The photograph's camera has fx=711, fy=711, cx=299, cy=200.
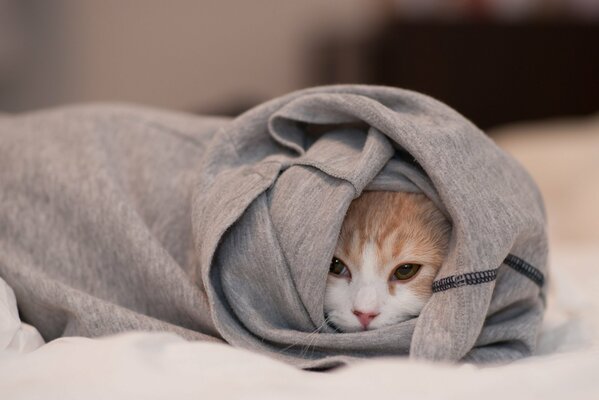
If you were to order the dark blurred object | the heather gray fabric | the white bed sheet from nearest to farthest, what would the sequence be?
the white bed sheet → the heather gray fabric → the dark blurred object

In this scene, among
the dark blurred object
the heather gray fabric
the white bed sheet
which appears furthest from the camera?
the dark blurred object

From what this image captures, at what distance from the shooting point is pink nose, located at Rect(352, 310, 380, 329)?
0.93 metres

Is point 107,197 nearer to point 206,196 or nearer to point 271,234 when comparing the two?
point 206,196

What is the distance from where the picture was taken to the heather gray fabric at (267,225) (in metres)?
0.89

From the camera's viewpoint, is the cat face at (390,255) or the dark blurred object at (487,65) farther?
the dark blurred object at (487,65)

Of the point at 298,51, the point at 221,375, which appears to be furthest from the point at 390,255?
the point at 298,51

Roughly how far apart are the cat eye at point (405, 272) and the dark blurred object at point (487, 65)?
2046 millimetres

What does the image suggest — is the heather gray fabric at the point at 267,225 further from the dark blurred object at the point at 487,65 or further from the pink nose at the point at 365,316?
the dark blurred object at the point at 487,65

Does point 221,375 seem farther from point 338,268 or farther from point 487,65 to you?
point 487,65

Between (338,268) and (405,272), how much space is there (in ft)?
0.30

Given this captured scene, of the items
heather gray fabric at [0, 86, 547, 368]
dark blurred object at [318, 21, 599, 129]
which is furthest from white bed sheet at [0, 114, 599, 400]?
dark blurred object at [318, 21, 599, 129]

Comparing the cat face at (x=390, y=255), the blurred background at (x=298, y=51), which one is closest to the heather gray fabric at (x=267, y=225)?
the cat face at (x=390, y=255)

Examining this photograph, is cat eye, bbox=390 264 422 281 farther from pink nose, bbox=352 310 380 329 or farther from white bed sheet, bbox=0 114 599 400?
white bed sheet, bbox=0 114 599 400

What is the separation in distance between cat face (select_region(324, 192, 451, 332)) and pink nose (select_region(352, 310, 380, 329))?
0.01 m
